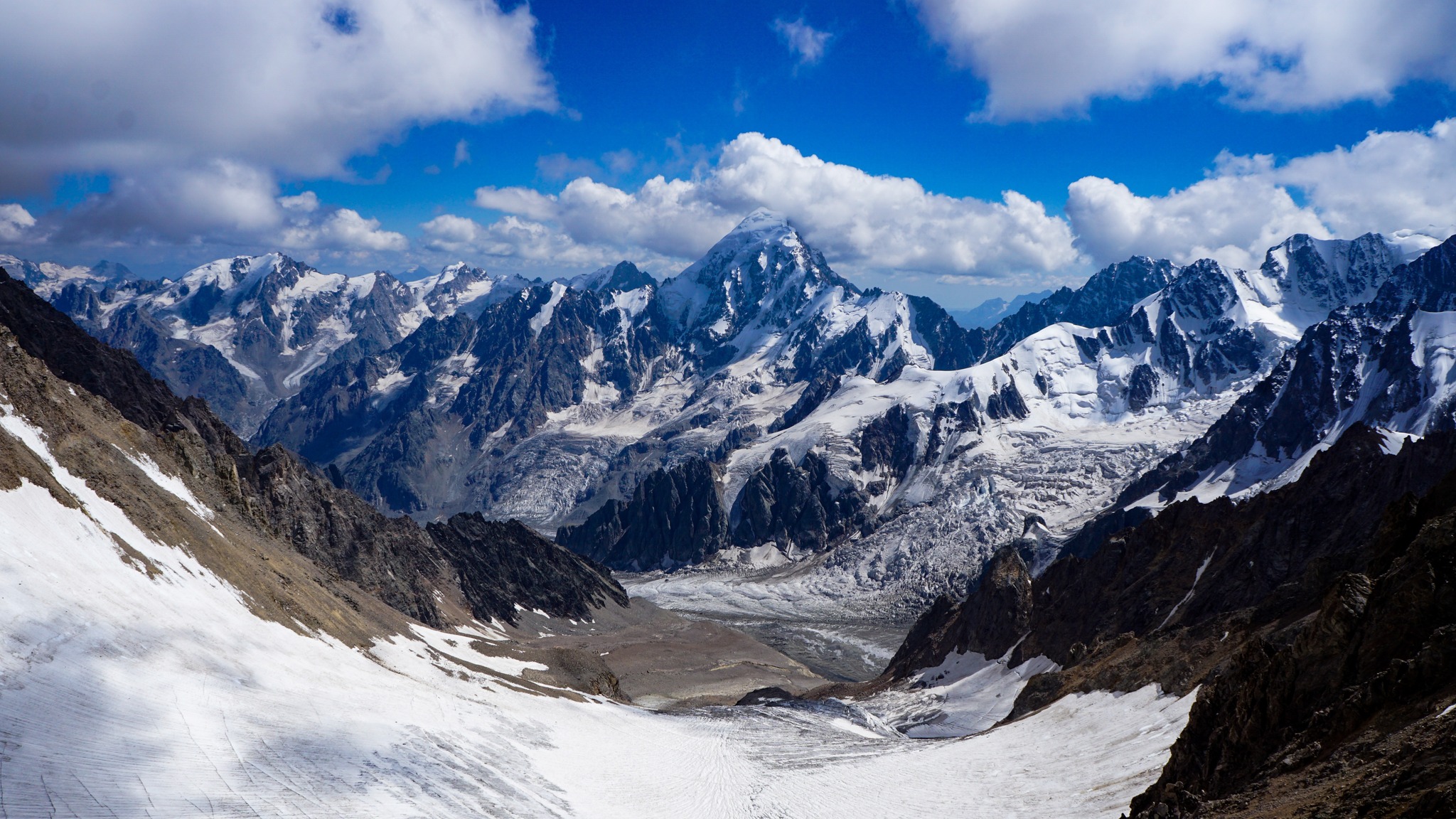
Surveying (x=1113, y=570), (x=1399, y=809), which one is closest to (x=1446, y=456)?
(x=1113, y=570)

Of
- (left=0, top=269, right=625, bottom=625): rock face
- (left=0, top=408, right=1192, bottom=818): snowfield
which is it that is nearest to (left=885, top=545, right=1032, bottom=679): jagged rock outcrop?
(left=0, top=408, right=1192, bottom=818): snowfield

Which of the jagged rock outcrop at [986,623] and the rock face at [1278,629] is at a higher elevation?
the rock face at [1278,629]

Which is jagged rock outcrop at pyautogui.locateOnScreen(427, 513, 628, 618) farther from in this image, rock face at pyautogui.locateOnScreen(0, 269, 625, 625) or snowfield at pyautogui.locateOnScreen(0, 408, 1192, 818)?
snowfield at pyautogui.locateOnScreen(0, 408, 1192, 818)

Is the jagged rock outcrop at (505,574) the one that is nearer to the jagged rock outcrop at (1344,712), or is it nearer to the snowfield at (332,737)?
the snowfield at (332,737)

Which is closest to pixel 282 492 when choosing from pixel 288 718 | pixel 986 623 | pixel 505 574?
pixel 505 574

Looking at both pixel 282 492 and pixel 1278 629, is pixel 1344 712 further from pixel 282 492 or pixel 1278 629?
pixel 282 492

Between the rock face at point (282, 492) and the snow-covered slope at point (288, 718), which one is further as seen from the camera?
the rock face at point (282, 492)

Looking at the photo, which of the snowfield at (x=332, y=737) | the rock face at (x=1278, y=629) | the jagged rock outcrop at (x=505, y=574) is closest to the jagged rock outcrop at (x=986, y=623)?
the rock face at (x=1278, y=629)

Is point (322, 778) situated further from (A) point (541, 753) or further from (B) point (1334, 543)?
(B) point (1334, 543)
